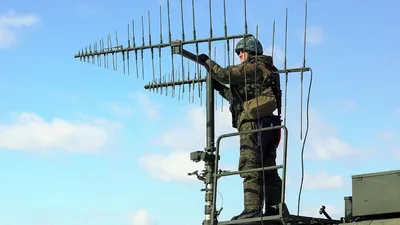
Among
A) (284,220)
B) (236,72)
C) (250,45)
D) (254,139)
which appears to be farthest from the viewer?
(250,45)

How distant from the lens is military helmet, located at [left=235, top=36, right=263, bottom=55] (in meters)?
11.3

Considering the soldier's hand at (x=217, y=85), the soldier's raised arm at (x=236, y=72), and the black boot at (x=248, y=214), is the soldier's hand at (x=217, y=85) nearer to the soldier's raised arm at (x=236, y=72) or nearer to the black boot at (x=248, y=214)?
the soldier's raised arm at (x=236, y=72)

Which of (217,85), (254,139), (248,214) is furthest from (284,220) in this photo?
(217,85)

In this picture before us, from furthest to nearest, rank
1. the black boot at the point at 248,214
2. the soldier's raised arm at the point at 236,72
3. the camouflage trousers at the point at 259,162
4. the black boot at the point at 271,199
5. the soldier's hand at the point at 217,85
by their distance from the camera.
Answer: the soldier's hand at the point at 217,85 → the black boot at the point at 271,199 → the soldier's raised arm at the point at 236,72 → the camouflage trousers at the point at 259,162 → the black boot at the point at 248,214

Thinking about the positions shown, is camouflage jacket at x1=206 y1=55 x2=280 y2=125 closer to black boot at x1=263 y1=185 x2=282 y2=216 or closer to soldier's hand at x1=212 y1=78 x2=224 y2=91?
soldier's hand at x1=212 y1=78 x2=224 y2=91

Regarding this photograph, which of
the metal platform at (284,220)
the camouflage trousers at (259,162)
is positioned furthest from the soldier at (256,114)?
the metal platform at (284,220)

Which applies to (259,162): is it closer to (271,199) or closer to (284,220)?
(271,199)

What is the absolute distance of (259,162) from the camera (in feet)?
36.7

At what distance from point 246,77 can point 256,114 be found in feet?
1.74

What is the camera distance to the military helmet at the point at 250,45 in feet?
37.1

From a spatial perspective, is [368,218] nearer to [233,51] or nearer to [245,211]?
[245,211]

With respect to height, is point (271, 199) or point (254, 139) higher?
point (254, 139)

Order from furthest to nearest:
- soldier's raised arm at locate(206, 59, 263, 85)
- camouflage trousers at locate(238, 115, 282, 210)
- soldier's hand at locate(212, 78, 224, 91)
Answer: soldier's hand at locate(212, 78, 224, 91), soldier's raised arm at locate(206, 59, 263, 85), camouflage trousers at locate(238, 115, 282, 210)

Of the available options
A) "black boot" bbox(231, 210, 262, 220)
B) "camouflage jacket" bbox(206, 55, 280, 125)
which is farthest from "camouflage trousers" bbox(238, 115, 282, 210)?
"camouflage jacket" bbox(206, 55, 280, 125)
